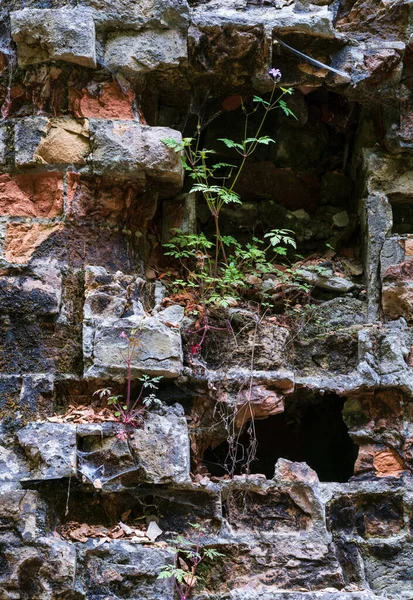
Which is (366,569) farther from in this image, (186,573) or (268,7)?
(268,7)

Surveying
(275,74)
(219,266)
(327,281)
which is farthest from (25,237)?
(327,281)

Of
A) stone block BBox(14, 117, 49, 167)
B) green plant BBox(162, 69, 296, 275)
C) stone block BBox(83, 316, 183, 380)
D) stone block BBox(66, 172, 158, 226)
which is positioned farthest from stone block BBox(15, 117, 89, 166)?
stone block BBox(83, 316, 183, 380)

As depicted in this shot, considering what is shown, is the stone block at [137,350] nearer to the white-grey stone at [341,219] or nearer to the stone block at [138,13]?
the white-grey stone at [341,219]

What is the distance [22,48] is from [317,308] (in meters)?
1.94

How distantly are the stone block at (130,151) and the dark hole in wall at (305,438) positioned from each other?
4.96 feet

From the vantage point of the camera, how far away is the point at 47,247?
11.6 feet

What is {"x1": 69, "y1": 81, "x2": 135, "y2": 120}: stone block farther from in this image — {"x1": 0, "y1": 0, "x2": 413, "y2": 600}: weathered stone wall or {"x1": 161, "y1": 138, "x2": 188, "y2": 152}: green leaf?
{"x1": 161, "y1": 138, "x2": 188, "y2": 152}: green leaf

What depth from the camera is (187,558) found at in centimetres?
314

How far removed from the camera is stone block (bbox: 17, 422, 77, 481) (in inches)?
120

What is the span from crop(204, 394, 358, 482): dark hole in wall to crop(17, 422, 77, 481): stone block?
1.20 m

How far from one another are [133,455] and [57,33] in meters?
2.01

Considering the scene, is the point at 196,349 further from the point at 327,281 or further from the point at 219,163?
the point at 219,163

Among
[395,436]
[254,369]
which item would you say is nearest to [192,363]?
[254,369]

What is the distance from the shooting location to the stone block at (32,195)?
11.8 feet
